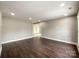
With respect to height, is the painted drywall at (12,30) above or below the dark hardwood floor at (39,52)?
above

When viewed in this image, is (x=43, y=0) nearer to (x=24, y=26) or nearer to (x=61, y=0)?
(x=61, y=0)

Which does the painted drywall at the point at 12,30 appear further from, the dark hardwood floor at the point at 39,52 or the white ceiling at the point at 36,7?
the white ceiling at the point at 36,7

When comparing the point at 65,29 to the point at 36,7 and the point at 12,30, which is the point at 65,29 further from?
the point at 12,30

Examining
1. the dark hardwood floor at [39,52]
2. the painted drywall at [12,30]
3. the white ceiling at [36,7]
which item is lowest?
the dark hardwood floor at [39,52]

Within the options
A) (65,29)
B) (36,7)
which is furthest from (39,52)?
(65,29)

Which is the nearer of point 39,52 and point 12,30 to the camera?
point 39,52

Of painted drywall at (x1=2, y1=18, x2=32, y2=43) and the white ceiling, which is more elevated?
the white ceiling

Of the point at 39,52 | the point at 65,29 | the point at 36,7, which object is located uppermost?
the point at 36,7

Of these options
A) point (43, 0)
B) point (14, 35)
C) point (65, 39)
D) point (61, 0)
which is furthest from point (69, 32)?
point (14, 35)

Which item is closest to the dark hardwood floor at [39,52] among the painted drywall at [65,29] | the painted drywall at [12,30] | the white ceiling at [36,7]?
the painted drywall at [65,29]

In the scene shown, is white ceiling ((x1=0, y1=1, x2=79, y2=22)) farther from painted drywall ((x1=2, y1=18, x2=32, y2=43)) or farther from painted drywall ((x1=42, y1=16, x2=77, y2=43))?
painted drywall ((x1=2, y1=18, x2=32, y2=43))

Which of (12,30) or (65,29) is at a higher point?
(65,29)

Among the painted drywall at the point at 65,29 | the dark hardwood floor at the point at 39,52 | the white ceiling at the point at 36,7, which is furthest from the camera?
the painted drywall at the point at 65,29

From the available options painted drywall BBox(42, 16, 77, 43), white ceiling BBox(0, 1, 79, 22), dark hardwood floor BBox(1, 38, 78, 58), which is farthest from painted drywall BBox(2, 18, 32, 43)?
painted drywall BBox(42, 16, 77, 43)
